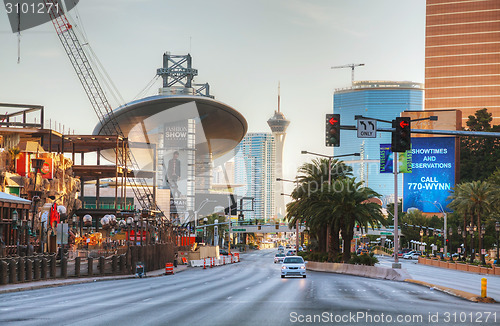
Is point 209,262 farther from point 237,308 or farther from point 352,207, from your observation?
point 237,308

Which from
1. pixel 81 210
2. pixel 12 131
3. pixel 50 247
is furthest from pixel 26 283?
pixel 81 210

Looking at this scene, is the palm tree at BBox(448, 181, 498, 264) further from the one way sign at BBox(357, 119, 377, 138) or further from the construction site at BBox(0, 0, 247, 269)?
the one way sign at BBox(357, 119, 377, 138)

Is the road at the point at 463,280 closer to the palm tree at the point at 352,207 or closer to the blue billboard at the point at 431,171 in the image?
the palm tree at the point at 352,207

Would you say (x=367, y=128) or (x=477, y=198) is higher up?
(x=367, y=128)

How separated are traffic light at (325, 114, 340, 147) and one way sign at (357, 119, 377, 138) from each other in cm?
99

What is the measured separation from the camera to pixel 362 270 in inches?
2395

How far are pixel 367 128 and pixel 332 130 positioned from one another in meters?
1.81

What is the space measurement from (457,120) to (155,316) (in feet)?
554

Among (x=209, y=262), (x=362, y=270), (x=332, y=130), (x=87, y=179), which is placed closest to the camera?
(x=332, y=130)

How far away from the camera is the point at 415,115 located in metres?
192

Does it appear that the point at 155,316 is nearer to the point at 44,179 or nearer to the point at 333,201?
the point at 333,201

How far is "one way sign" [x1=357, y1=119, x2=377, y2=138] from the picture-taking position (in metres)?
30.2

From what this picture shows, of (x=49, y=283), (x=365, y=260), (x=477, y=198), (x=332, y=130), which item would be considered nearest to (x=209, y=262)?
(x=365, y=260)

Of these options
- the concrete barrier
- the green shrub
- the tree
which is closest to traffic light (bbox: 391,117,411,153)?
the concrete barrier
